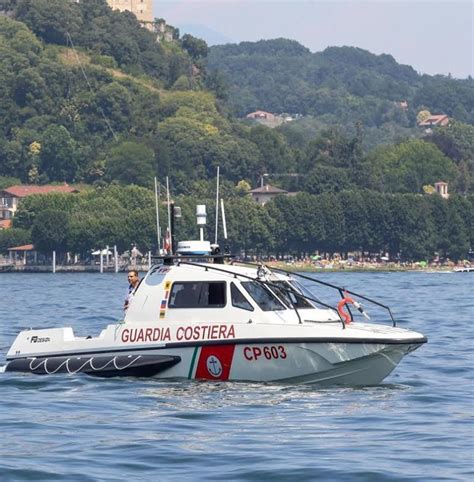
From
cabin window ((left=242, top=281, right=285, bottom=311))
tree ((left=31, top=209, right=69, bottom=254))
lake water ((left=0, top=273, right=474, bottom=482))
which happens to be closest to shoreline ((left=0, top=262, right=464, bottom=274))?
tree ((left=31, top=209, right=69, bottom=254))

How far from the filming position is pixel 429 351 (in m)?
42.5

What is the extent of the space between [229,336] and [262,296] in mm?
1168

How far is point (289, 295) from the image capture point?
32531 millimetres

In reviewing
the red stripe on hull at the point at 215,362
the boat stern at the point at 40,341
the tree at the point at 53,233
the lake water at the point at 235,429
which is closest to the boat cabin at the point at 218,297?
the red stripe on hull at the point at 215,362

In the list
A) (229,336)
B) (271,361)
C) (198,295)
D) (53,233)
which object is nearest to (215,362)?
(229,336)

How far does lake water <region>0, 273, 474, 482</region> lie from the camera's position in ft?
79.0

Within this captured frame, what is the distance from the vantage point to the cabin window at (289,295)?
3225 cm

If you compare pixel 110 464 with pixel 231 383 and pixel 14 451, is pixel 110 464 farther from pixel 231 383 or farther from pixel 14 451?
pixel 231 383

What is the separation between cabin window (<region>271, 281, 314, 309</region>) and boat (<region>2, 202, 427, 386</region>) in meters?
0.02

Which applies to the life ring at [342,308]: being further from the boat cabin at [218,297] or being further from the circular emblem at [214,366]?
the circular emblem at [214,366]

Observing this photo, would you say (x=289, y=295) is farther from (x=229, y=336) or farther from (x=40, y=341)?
(x=40, y=341)

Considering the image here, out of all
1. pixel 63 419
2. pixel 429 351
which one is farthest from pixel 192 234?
pixel 63 419

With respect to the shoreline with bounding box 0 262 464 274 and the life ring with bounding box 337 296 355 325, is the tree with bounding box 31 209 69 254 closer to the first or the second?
the shoreline with bounding box 0 262 464 274

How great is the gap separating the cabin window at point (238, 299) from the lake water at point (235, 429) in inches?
58.7
